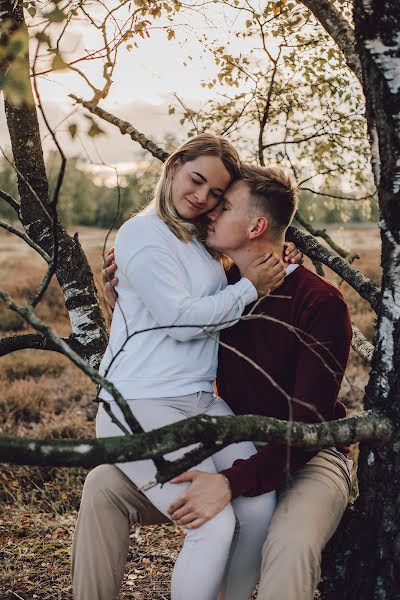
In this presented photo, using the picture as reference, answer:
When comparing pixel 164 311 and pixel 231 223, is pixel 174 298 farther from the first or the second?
pixel 231 223

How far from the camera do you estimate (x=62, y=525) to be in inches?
195

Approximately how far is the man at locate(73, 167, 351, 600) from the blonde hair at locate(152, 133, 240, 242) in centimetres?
7

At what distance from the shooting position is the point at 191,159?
3289mm

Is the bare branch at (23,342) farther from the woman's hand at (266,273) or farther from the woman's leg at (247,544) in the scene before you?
the woman's leg at (247,544)

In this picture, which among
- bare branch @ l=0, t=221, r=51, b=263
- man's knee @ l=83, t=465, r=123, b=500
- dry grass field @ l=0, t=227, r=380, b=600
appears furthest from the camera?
dry grass field @ l=0, t=227, r=380, b=600

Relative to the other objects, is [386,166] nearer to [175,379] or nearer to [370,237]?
[175,379]

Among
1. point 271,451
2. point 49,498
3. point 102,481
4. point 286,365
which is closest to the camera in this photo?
point 271,451

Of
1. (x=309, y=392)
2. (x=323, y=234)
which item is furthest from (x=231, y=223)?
(x=323, y=234)

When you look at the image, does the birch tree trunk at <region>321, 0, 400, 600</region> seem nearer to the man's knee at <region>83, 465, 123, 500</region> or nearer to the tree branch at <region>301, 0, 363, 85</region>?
the tree branch at <region>301, 0, 363, 85</region>

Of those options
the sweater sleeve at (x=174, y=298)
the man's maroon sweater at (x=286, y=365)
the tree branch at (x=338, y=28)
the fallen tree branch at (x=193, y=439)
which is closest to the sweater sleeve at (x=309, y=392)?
the man's maroon sweater at (x=286, y=365)

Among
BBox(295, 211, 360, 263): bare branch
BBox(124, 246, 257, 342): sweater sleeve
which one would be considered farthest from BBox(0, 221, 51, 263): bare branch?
BBox(295, 211, 360, 263): bare branch

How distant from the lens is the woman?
8.50ft

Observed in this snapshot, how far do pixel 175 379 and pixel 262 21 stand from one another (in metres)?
2.68

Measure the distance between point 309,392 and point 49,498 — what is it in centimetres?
355
